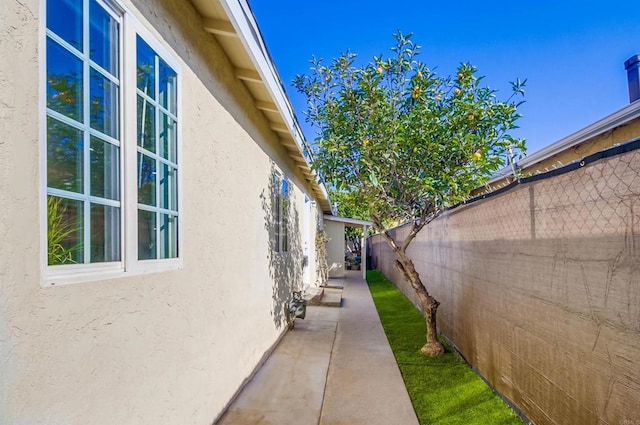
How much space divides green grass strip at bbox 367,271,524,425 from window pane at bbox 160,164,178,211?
3184 mm

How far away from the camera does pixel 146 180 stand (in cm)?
284

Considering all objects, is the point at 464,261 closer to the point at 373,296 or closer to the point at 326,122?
the point at 326,122

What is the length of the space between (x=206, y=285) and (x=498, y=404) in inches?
126

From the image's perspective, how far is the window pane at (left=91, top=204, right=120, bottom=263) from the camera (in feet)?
7.49

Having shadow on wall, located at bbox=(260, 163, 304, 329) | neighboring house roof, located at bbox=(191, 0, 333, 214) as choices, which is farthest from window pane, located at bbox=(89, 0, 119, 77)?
shadow on wall, located at bbox=(260, 163, 304, 329)

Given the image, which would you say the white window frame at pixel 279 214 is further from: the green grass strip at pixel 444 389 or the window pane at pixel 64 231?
the window pane at pixel 64 231

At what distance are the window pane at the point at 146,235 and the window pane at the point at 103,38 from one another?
0.93m

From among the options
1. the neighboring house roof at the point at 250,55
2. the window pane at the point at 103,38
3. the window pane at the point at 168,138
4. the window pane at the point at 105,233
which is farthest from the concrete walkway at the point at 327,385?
the neighboring house roof at the point at 250,55

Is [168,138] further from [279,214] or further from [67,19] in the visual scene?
[279,214]

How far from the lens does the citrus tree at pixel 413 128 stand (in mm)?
5664

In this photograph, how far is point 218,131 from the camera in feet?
14.0

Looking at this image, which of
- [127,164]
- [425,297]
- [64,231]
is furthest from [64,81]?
[425,297]

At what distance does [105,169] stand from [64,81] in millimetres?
520

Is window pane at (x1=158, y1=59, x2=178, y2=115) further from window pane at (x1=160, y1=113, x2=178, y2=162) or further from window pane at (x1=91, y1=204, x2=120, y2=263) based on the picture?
window pane at (x1=91, y1=204, x2=120, y2=263)
